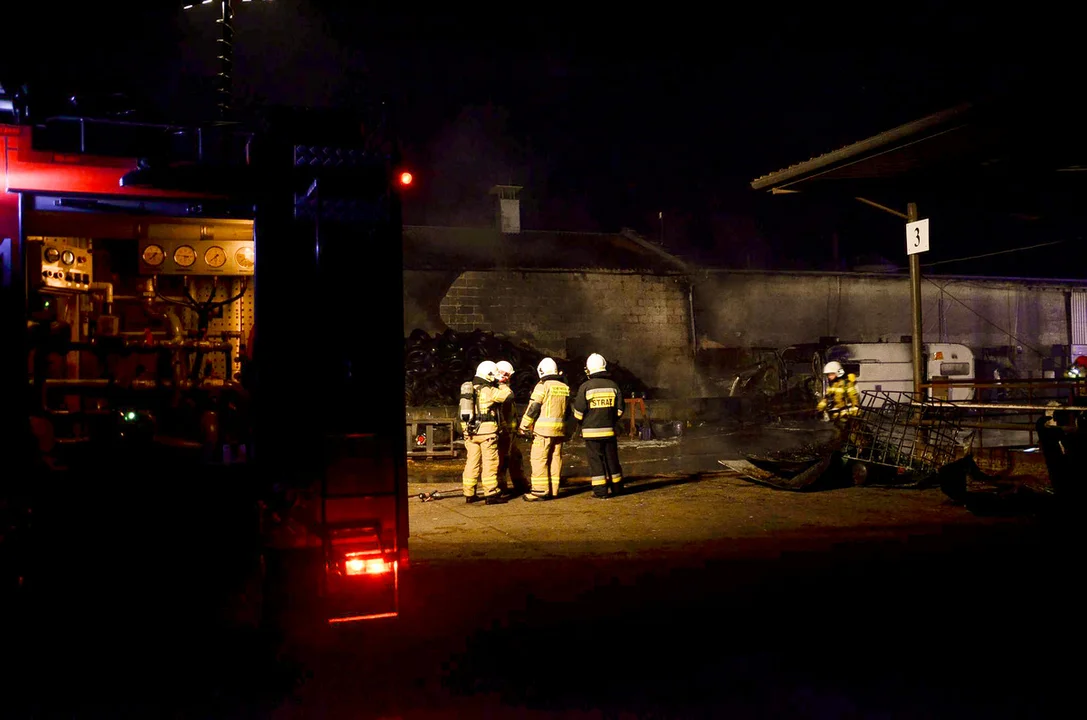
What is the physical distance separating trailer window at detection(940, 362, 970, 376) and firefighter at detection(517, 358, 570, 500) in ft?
52.1

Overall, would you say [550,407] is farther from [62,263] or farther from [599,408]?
[62,263]

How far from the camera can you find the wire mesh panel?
11.2m

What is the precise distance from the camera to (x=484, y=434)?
10.5m

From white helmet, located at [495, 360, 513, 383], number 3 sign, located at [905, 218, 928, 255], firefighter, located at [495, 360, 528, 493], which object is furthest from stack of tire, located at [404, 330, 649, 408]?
number 3 sign, located at [905, 218, 928, 255]

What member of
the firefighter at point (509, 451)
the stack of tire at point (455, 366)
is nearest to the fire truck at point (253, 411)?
the firefighter at point (509, 451)

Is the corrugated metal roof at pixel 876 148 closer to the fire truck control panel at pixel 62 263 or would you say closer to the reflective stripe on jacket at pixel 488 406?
the reflective stripe on jacket at pixel 488 406

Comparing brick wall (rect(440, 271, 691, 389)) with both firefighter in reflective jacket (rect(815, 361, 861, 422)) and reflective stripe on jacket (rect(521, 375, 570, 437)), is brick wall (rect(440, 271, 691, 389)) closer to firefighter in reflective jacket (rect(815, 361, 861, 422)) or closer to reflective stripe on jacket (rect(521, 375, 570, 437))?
firefighter in reflective jacket (rect(815, 361, 861, 422))

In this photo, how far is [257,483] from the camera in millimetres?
4191

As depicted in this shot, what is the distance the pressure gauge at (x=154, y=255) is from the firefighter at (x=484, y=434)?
461 centimetres

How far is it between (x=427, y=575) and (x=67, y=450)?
3152mm

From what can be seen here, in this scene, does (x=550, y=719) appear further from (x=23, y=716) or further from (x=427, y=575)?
(x=427, y=575)

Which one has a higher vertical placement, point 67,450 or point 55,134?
point 55,134

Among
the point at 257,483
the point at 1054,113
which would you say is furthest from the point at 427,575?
the point at 1054,113

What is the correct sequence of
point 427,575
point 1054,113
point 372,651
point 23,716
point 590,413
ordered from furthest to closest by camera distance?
point 590,413 → point 1054,113 → point 427,575 → point 372,651 → point 23,716
